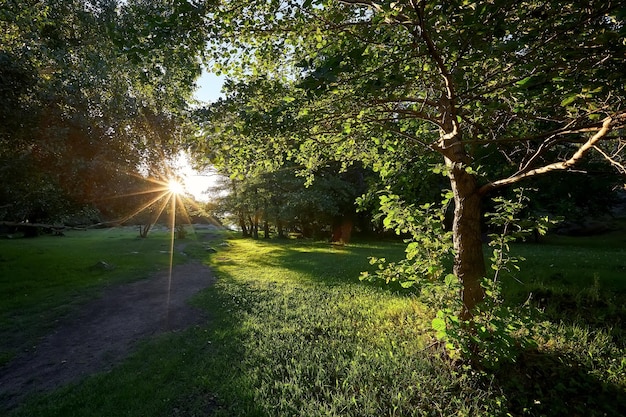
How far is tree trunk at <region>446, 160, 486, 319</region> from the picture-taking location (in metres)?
5.97

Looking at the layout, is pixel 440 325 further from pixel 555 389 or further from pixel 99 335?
pixel 99 335

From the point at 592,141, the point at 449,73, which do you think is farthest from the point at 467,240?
the point at 449,73

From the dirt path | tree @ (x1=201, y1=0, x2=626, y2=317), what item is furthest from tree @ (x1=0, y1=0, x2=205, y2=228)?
Result: tree @ (x1=201, y1=0, x2=626, y2=317)

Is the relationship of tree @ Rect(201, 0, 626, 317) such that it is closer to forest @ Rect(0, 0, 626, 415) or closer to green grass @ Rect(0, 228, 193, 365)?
forest @ Rect(0, 0, 626, 415)

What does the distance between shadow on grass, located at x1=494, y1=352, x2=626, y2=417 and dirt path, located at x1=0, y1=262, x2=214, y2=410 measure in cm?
805

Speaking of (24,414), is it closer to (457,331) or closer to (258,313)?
(258,313)

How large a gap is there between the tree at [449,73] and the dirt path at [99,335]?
20.4 ft

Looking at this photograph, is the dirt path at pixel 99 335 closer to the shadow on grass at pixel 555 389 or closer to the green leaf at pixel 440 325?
the green leaf at pixel 440 325

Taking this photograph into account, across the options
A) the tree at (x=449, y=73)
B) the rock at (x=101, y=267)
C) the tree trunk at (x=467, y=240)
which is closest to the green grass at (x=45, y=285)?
the rock at (x=101, y=267)

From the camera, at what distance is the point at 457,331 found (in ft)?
16.0

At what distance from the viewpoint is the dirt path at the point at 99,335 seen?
624 cm

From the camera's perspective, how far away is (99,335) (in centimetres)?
855

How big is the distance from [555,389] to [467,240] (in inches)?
112

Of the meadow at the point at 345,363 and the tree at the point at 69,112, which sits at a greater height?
the tree at the point at 69,112
